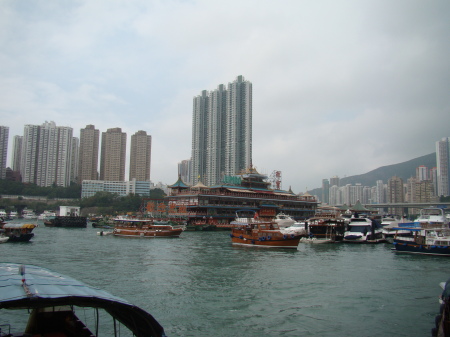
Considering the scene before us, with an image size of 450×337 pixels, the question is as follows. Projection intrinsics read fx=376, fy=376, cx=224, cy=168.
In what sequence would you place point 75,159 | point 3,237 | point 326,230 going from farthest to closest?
point 75,159 < point 326,230 < point 3,237

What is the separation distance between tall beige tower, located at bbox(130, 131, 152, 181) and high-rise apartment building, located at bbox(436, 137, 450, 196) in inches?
3575

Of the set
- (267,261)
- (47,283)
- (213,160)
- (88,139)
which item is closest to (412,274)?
(267,261)

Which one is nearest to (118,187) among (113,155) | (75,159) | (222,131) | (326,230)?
(113,155)

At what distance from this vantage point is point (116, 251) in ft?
87.6

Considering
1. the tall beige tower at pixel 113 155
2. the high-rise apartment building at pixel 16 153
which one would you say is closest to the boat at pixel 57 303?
the tall beige tower at pixel 113 155

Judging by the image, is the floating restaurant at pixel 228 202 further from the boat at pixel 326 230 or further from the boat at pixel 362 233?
the boat at pixel 362 233

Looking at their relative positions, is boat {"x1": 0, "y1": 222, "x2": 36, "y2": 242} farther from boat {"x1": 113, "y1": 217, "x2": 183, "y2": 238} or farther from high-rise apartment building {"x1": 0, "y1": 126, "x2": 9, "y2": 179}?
high-rise apartment building {"x1": 0, "y1": 126, "x2": 9, "y2": 179}

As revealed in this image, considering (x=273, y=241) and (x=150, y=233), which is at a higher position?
(x=273, y=241)

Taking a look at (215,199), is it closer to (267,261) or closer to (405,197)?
(267,261)

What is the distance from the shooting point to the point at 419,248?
2644cm

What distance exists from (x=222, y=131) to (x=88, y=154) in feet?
167

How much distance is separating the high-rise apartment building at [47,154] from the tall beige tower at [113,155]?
32.9 feet

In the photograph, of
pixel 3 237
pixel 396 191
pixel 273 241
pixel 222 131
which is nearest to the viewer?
pixel 273 241

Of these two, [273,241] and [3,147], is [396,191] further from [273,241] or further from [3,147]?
[3,147]
